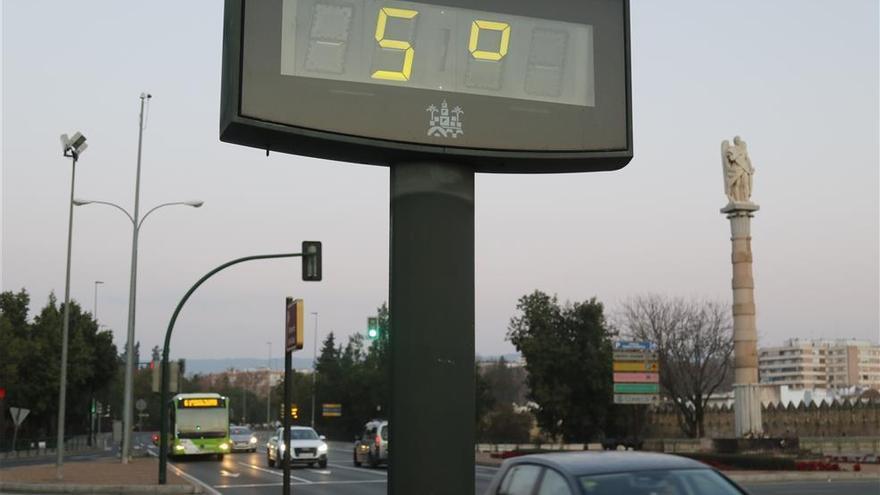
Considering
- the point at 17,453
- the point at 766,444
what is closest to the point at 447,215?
the point at 766,444

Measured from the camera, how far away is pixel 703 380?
2702 inches

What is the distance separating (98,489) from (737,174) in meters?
35.6

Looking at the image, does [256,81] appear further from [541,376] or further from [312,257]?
[541,376]

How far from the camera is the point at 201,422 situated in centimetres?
4947

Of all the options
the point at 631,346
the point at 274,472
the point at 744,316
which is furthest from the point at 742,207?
the point at 274,472

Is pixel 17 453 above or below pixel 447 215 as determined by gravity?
below

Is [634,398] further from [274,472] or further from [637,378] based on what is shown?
[274,472]

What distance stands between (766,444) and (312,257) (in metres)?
33.4

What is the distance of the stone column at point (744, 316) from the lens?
168 feet

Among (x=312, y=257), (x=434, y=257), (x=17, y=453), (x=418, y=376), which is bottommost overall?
(x=17, y=453)

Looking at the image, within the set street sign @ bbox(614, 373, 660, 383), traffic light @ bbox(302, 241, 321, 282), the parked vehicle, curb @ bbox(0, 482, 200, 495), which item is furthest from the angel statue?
traffic light @ bbox(302, 241, 321, 282)

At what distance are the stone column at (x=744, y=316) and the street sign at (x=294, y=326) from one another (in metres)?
39.8

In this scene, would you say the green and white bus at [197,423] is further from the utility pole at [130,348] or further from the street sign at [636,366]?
the street sign at [636,366]

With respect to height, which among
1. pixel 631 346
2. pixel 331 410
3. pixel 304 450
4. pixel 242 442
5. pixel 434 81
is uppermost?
pixel 434 81
